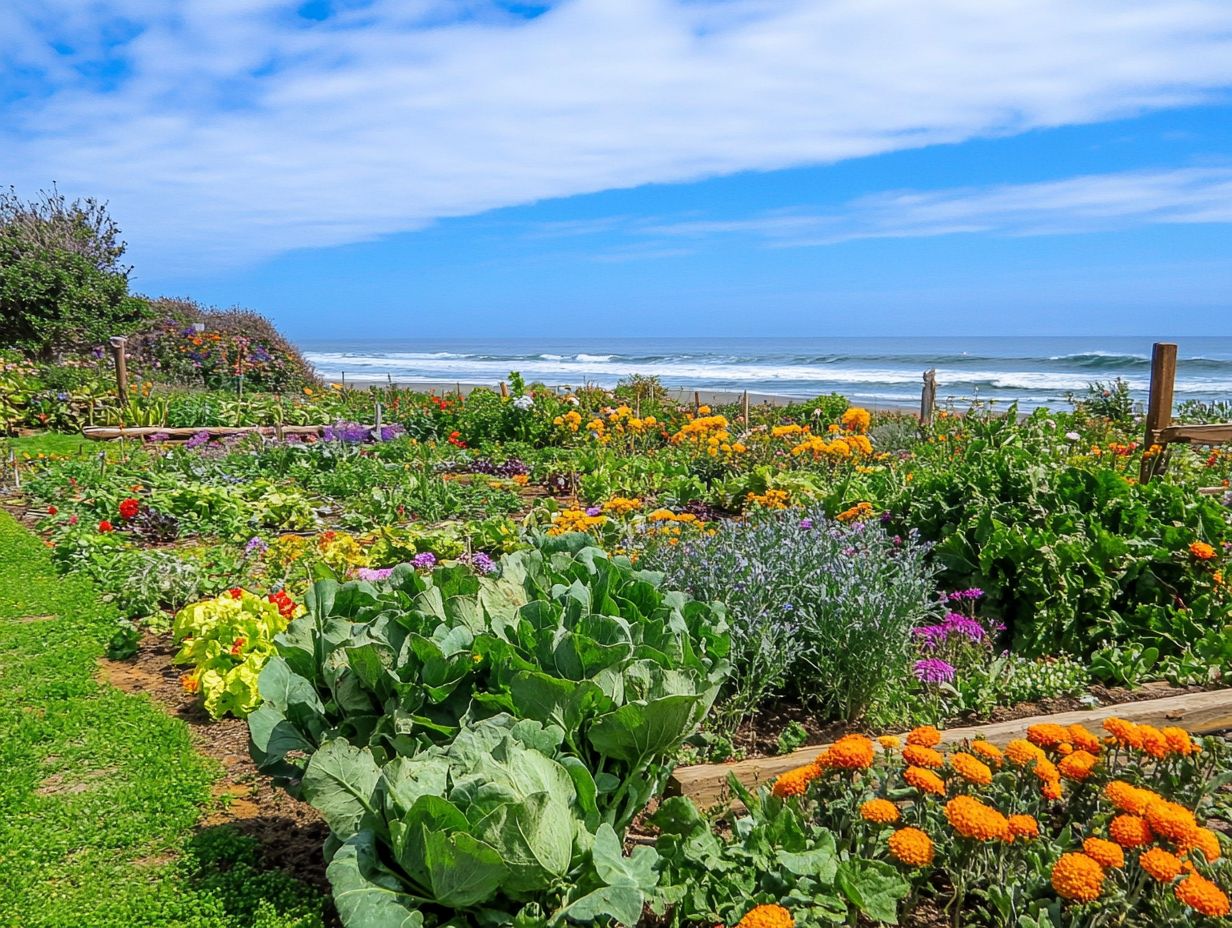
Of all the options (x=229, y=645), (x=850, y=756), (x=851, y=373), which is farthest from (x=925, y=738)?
(x=851, y=373)

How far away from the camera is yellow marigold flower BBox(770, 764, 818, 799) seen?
241cm

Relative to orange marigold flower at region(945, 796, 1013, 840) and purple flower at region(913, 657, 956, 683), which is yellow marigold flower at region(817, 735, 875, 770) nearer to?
orange marigold flower at region(945, 796, 1013, 840)

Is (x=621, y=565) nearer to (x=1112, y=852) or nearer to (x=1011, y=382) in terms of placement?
(x=1112, y=852)

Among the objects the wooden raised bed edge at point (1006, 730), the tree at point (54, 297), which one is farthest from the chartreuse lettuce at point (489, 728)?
the tree at point (54, 297)

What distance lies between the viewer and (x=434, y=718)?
261cm

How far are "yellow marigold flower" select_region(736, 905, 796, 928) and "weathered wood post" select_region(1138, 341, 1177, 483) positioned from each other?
5552mm

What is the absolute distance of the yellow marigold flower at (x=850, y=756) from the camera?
2373mm

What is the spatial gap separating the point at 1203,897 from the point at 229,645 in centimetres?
371

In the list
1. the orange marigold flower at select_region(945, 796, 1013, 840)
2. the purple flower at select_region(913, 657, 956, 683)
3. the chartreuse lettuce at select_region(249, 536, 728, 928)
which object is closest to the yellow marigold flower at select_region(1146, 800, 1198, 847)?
the orange marigold flower at select_region(945, 796, 1013, 840)

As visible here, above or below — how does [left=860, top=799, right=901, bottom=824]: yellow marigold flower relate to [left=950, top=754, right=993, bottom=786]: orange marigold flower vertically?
below

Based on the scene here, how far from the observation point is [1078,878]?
6.31 ft

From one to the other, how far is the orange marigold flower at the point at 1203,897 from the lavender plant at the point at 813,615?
5.33 ft

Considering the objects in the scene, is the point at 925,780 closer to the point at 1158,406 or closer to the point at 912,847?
the point at 912,847

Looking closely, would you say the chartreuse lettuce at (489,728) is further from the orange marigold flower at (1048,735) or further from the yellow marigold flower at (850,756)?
the orange marigold flower at (1048,735)
